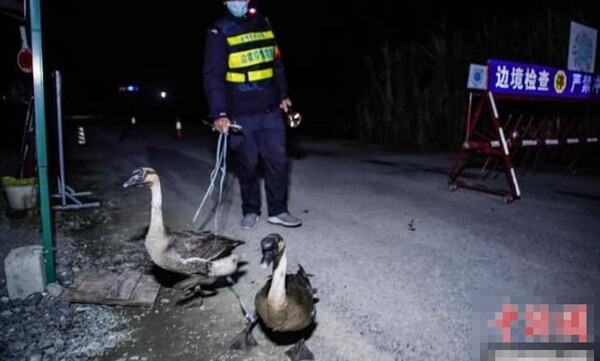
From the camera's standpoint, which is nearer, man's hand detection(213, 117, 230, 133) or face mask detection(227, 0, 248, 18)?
man's hand detection(213, 117, 230, 133)

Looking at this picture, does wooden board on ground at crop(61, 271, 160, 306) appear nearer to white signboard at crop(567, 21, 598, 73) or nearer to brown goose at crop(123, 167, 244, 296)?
brown goose at crop(123, 167, 244, 296)

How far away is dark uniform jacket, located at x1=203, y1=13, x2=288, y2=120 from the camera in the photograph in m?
4.79

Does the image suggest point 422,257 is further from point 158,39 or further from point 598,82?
point 158,39

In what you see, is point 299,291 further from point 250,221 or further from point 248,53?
point 248,53

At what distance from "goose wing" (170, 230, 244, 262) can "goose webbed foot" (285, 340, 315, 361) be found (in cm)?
97

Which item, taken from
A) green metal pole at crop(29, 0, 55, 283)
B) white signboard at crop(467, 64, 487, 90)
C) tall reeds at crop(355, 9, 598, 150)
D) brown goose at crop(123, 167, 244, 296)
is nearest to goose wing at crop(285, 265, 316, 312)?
brown goose at crop(123, 167, 244, 296)

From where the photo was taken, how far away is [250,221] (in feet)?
17.6

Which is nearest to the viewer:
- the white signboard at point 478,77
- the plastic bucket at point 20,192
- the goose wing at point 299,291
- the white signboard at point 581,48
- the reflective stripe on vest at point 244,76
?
the goose wing at point 299,291

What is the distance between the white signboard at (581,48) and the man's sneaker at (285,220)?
679cm

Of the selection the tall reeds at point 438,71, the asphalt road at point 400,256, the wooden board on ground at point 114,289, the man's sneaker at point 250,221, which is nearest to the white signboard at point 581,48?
the tall reeds at point 438,71

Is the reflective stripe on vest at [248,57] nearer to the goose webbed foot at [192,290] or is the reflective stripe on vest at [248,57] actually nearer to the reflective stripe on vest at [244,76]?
the reflective stripe on vest at [244,76]

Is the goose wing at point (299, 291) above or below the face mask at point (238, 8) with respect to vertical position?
below

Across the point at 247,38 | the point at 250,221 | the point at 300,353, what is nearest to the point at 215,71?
the point at 247,38

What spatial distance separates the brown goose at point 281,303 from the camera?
105 inches
